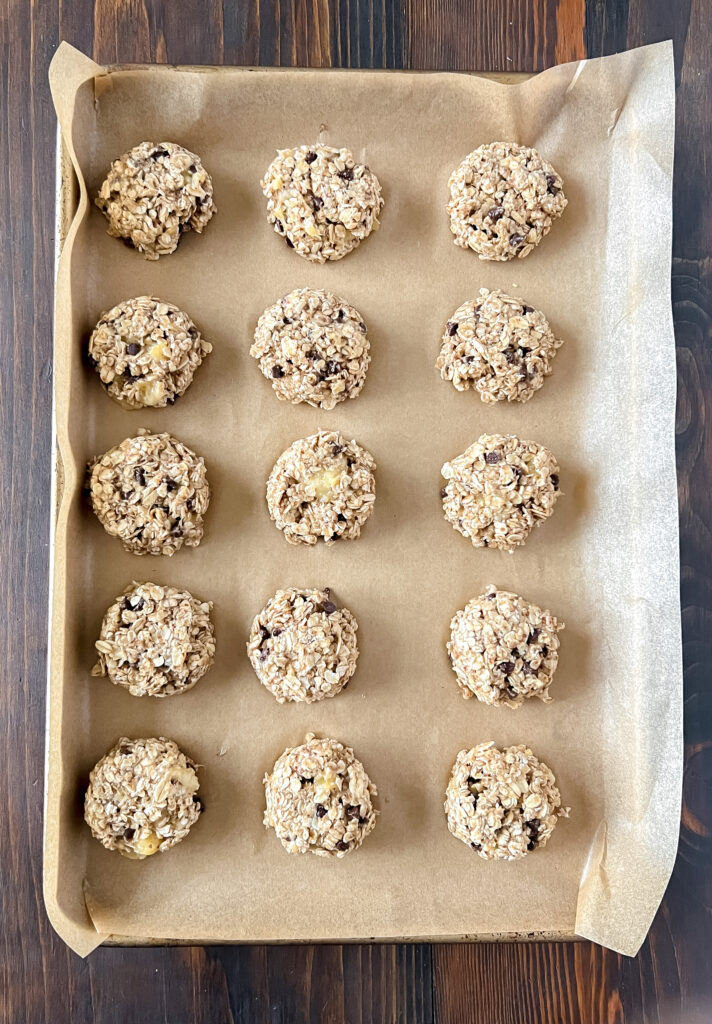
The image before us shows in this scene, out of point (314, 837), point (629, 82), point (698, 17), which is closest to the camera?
point (314, 837)

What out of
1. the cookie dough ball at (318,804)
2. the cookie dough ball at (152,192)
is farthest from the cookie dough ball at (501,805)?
the cookie dough ball at (152,192)

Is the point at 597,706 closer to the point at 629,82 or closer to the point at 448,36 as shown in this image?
the point at 629,82

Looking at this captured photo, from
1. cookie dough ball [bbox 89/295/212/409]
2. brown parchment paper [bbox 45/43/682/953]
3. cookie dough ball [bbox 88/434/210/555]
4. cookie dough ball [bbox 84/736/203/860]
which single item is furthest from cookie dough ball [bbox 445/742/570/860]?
cookie dough ball [bbox 89/295/212/409]

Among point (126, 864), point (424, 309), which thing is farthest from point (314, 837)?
point (424, 309)

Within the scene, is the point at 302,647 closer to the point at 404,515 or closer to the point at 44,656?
the point at 404,515

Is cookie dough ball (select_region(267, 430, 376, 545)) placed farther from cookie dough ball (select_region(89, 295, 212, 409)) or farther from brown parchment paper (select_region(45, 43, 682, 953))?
cookie dough ball (select_region(89, 295, 212, 409))
